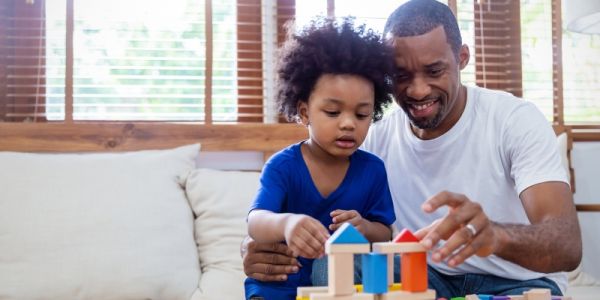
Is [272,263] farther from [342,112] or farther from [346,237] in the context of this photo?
[346,237]

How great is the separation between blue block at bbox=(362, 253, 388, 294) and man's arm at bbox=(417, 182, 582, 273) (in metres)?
0.07

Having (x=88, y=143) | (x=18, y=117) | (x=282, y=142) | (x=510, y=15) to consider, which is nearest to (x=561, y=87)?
(x=510, y=15)

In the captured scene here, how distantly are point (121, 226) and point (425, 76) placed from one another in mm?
1026

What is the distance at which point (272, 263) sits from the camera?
54.1 inches

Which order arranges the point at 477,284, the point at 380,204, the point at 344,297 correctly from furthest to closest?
the point at 477,284, the point at 380,204, the point at 344,297

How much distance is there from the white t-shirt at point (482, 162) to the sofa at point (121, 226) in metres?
0.62

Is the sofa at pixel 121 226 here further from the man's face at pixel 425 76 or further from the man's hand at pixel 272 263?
the man's face at pixel 425 76

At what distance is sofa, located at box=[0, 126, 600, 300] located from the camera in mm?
1942

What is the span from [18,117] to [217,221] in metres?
Result: 0.91

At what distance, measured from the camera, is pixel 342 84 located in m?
1.36

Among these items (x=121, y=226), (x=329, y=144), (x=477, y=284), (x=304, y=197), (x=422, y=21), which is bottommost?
(x=477, y=284)

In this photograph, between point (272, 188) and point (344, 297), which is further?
point (272, 188)

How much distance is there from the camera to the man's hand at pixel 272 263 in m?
1.36

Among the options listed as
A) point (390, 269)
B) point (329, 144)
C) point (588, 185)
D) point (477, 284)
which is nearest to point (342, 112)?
point (329, 144)
